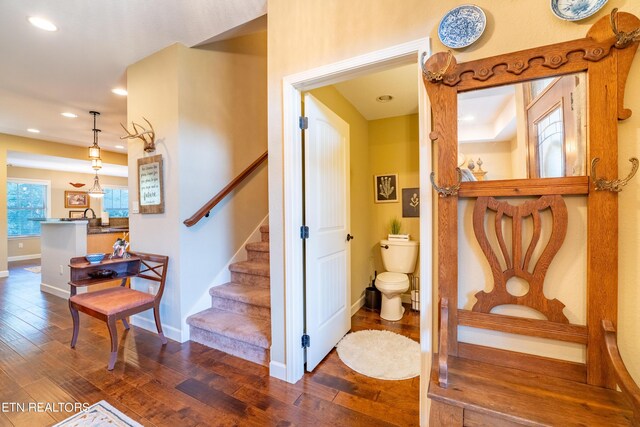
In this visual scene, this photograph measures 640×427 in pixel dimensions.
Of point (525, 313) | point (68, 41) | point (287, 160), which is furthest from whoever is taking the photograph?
point (68, 41)

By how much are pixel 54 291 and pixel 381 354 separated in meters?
4.55

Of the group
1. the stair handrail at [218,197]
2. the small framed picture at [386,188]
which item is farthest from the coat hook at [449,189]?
the small framed picture at [386,188]

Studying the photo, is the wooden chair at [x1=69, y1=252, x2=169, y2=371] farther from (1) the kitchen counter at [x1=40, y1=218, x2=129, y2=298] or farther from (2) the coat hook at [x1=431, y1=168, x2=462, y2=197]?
(2) the coat hook at [x1=431, y1=168, x2=462, y2=197]

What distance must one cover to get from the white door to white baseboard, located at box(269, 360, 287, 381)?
0.18m

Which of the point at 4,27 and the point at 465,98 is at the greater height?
the point at 4,27

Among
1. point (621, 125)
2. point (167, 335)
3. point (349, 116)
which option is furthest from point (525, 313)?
point (167, 335)

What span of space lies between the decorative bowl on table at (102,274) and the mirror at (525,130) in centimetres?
289

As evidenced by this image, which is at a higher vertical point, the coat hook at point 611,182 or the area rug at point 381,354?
the coat hook at point 611,182

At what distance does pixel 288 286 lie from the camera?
179cm

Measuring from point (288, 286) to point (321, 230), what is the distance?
0.50 metres

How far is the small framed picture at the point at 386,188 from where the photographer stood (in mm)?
3414

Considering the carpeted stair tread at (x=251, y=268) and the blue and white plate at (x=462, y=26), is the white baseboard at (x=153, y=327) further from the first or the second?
the blue and white plate at (x=462, y=26)

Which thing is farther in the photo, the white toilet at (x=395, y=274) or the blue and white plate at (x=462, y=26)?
the white toilet at (x=395, y=274)

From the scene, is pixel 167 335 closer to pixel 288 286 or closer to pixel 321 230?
pixel 288 286
